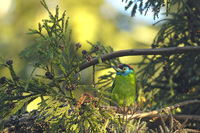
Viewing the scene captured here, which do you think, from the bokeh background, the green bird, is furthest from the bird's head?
the bokeh background

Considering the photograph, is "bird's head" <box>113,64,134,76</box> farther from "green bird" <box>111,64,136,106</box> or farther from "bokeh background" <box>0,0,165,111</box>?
"bokeh background" <box>0,0,165,111</box>

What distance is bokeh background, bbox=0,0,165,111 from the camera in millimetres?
8562

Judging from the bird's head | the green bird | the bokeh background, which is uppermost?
the bokeh background

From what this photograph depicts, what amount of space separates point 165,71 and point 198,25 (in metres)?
0.60

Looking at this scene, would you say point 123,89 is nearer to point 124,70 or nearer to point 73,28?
point 124,70

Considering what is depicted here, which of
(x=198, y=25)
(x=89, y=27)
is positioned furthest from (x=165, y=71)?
(x=89, y=27)

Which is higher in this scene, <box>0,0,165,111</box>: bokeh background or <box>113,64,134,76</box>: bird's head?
<box>0,0,165,111</box>: bokeh background

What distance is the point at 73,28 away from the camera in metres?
8.59

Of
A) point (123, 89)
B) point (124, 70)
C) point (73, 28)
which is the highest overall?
point (73, 28)

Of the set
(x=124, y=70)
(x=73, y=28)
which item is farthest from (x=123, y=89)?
(x=73, y=28)

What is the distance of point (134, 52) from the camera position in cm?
252

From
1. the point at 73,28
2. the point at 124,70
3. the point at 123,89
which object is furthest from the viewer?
the point at 73,28

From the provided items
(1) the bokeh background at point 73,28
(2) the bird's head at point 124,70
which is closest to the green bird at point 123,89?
(2) the bird's head at point 124,70

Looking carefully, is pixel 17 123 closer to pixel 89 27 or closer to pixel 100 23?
pixel 89 27
